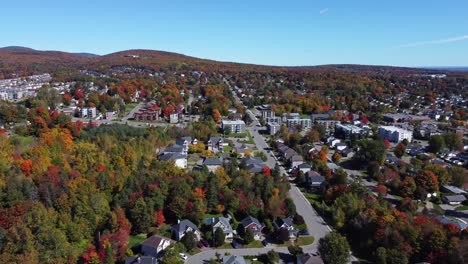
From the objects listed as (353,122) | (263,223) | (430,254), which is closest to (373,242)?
(430,254)

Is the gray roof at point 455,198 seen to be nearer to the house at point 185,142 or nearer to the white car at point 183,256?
the white car at point 183,256

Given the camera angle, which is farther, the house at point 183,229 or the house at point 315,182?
the house at point 315,182

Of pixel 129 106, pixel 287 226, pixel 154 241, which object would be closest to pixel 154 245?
pixel 154 241

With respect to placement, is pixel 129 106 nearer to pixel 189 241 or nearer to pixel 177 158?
pixel 177 158

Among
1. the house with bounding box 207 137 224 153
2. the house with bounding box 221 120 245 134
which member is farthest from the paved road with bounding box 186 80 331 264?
the house with bounding box 221 120 245 134

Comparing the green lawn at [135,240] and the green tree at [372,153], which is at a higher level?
the green tree at [372,153]

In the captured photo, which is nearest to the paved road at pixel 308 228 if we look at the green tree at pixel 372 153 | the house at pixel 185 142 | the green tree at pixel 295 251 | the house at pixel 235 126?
the green tree at pixel 295 251

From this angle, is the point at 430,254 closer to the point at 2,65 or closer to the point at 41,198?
the point at 41,198
